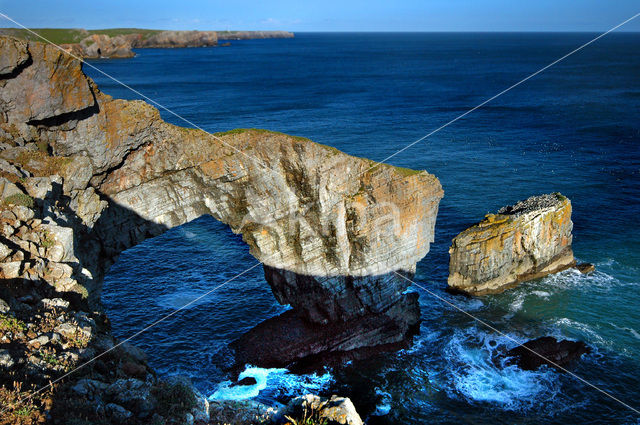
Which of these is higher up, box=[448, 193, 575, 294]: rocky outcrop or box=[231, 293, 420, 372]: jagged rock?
box=[448, 193, 575, 294]: rocky outcrop

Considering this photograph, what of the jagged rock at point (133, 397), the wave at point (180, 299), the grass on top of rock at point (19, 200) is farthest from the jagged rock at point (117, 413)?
the wave at point (180, 299)

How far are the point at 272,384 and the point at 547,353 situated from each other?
693 inches

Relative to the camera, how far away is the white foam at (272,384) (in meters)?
28.1

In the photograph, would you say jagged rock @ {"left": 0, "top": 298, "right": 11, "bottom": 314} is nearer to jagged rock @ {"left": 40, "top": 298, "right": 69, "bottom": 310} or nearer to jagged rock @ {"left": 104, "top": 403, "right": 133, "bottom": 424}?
jagged rock @ {"left": 40, "top": 298, "right": 69, "bottom": 310}

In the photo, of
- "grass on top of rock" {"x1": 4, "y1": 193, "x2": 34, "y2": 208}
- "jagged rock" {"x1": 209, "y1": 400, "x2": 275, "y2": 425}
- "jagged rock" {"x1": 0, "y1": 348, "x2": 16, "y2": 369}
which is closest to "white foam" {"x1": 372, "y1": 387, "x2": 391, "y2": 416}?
"jagged rock" {"x1": 209, "y1": 400, "x2": 275, "y2": 425}

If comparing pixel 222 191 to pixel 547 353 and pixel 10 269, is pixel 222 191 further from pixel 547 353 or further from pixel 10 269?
pixel 547 353

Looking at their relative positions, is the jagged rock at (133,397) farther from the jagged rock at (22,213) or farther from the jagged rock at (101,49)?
the jagged rock at (101,49)

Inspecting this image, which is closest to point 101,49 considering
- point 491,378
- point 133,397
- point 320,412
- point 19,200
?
point 19,200

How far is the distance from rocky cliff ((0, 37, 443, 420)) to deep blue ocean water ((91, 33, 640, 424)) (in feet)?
12.4

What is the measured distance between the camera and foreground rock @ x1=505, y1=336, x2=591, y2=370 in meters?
30.7

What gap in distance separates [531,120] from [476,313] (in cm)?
6034

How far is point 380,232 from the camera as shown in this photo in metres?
30.0

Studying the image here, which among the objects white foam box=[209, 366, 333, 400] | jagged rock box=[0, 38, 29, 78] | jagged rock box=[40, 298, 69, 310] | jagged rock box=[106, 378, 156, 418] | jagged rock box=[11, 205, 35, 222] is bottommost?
white foam box=[209, 366, 333, 400]

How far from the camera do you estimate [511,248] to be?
38344 millimetres
